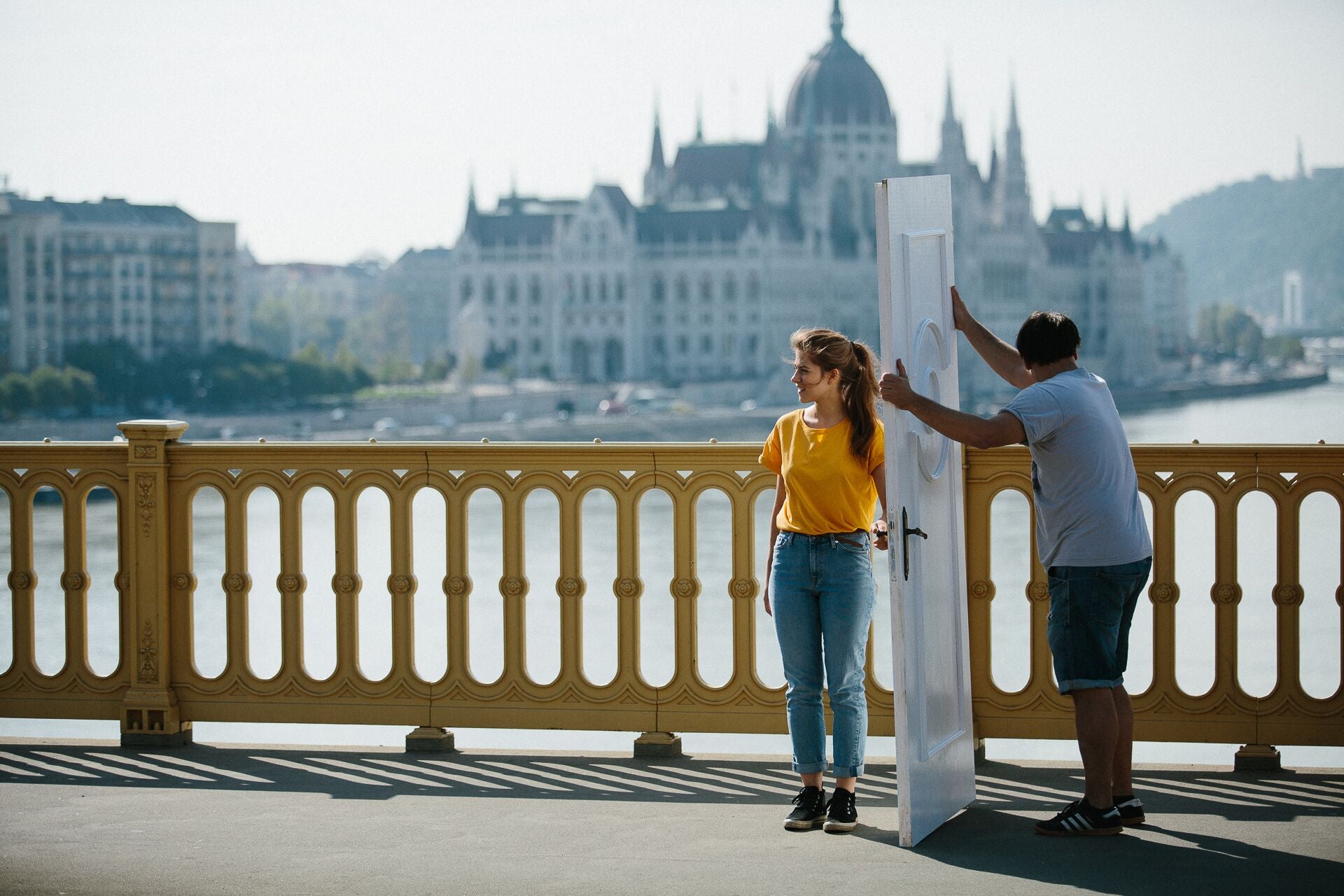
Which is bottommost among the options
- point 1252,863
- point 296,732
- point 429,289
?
point 296,732

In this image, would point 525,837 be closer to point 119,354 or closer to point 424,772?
point 424,772

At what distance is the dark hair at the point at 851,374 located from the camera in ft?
11.4

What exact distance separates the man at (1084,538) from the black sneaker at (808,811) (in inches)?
18.0

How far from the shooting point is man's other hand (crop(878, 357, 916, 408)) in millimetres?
3213

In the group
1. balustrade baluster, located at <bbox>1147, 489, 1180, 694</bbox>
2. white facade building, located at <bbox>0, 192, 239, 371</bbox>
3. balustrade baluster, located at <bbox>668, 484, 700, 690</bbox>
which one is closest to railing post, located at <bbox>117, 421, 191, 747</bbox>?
balustrade baluster, located at <bbox>668, 484, 700, 690</bbox>

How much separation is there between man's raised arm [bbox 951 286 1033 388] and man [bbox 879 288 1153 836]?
208 millimetres

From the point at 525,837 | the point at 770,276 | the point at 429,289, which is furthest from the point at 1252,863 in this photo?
the point at 429,289

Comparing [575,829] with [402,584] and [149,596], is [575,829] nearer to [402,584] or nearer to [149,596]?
[402,584]

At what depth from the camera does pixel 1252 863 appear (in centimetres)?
326

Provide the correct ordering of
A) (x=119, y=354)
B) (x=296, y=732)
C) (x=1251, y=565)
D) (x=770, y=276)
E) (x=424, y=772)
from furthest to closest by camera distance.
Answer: (x=770, y=276), (x=119, y=354), (x=1251, y=565), (x=296, y=732), (x=424, y=772)

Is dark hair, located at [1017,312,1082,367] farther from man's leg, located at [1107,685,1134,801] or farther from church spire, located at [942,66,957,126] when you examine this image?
church spire, located at [942,66,957,126]

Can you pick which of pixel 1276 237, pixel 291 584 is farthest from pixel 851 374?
pixel 1276 237

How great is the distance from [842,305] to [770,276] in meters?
5.91

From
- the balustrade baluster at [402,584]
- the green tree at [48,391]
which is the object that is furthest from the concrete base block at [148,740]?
the green tree at [48,391]
